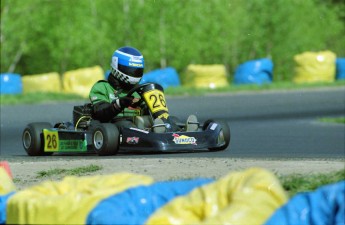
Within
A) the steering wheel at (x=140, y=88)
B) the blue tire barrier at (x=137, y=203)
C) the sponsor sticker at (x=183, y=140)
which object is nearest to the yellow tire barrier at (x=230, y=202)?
the blue tire barrier at (x=137, y=203)

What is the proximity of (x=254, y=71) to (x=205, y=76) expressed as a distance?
4.57 ft

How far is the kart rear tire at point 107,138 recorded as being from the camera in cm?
1087

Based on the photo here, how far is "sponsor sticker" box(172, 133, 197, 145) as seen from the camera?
10891 millimetres

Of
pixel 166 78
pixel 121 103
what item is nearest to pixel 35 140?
pixel 121 103

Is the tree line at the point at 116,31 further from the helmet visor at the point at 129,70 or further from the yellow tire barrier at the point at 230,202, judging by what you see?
the yellow tire barrier at the point at 230,202

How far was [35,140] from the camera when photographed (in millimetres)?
12000

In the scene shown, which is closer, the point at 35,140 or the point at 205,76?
the point at 35,140

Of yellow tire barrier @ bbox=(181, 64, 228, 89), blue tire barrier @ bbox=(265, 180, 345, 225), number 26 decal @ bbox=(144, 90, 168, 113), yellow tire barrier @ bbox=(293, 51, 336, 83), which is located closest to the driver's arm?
number 26 decal @ bbox=(144, 90, 168, 113)

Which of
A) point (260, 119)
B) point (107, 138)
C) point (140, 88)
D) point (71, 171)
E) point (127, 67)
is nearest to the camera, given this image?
point (71, 171)

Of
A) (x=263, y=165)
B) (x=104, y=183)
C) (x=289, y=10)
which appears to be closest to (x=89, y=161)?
(x=263, y=165)

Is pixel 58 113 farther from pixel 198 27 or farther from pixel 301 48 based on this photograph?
pixel 301 48

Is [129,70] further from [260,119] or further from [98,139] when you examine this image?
[260,119]

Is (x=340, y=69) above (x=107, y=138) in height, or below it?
above

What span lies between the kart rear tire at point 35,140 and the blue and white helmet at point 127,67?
111cm
